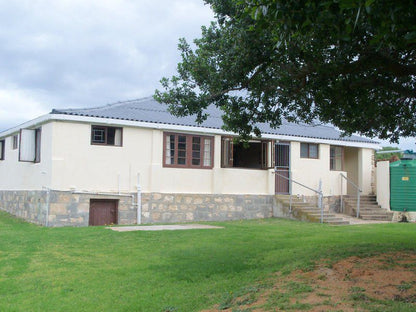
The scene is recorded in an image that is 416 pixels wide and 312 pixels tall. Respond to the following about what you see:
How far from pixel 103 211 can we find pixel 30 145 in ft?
12.2

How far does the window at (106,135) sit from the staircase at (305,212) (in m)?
7.16

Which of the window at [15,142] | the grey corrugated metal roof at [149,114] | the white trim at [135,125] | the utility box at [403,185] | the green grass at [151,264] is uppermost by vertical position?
the grey corrugated metal roof at [149,114]

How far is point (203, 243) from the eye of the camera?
11.4 m

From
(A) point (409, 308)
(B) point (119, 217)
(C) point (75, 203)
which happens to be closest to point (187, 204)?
(B) point (119, 217)

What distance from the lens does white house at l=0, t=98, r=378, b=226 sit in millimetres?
15766

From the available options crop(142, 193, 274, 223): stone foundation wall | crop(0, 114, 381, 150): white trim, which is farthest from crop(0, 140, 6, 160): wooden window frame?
crop(142, 193, 274, 223): stone foundation wall

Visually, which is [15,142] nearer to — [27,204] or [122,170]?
[27,204]

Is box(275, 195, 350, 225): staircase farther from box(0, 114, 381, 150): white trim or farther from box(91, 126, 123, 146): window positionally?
box(91, 126, 123, 146): window

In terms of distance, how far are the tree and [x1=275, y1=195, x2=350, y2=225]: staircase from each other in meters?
8.28

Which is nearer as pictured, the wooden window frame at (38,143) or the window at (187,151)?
the wooden window frame at (38,143)

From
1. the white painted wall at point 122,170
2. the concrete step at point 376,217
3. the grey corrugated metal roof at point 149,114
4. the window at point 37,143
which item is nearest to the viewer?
the white painted wall at point 122,170

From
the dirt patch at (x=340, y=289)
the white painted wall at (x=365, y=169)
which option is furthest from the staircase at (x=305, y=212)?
the dirt patch at (x=340, y=289)

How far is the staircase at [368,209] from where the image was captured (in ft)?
64.6

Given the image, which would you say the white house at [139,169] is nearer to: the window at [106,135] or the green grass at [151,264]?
the window at [106,135]
